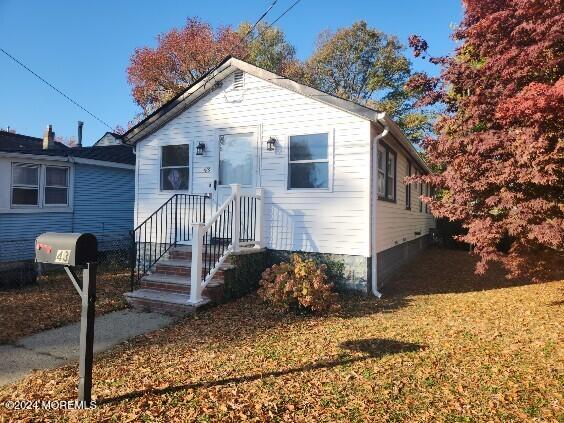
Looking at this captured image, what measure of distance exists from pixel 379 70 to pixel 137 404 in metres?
28.4

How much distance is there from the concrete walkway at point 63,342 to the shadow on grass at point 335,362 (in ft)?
4.78

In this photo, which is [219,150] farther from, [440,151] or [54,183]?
[54,183]

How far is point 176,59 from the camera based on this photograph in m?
26.0

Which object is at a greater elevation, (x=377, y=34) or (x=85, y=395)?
(x=377, y=34)

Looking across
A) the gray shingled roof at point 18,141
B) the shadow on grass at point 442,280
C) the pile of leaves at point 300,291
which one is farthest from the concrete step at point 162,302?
the gray shingled roof at point 18,141

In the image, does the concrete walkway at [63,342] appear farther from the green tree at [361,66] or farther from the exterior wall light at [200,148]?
the green tree at [361,66]

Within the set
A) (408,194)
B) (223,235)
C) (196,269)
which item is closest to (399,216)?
(408,194)

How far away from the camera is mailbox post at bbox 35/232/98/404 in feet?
10.6

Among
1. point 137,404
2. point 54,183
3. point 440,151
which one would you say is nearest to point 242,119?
point 440,151

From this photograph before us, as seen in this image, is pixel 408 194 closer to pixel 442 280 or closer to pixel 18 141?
pixel 442 280

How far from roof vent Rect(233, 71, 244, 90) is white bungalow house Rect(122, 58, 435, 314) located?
0.07 ft

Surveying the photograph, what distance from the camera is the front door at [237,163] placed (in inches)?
341

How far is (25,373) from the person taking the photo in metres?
4.09

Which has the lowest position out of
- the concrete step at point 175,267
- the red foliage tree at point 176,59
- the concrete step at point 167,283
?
the concrete step at point 167,283
